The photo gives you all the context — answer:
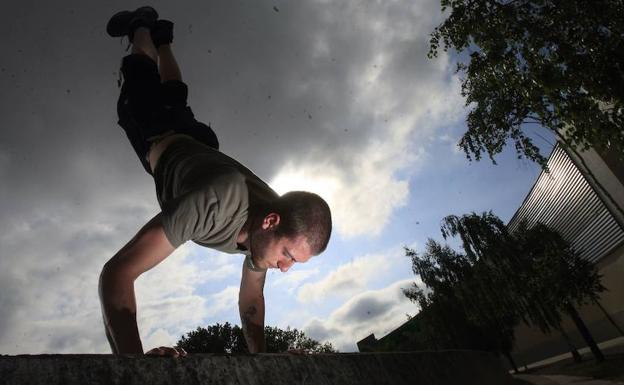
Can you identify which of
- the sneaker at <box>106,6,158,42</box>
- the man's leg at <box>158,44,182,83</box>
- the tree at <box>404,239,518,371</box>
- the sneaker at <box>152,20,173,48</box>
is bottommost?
the tree at <box>404,239,518,371</box>

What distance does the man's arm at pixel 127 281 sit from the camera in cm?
155

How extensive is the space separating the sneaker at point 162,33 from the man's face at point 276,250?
247cm

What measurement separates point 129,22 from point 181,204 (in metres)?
2.66

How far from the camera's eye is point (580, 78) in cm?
518

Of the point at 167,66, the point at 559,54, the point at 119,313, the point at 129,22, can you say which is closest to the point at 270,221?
the point at 119,313

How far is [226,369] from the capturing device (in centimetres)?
107

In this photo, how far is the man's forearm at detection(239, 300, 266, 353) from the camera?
279cm

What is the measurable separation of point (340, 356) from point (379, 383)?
224 millimetres

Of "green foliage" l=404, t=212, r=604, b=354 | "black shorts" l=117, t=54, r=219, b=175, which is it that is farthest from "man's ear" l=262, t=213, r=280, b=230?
"green foliage" l=404, t=212, r=604, b=354

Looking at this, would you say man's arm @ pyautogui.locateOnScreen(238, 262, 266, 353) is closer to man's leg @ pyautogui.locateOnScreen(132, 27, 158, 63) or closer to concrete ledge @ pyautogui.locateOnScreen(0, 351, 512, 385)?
concrete ledge @ pyautogui.locateOnScreen(0, 351, 512, 385)

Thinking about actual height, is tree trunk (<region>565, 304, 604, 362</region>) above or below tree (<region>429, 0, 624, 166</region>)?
below

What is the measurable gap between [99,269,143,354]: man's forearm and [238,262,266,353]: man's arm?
1.34 metres

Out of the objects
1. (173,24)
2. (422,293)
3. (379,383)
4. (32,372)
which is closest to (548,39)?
(173,24)

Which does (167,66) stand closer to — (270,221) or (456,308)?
(270,221)
